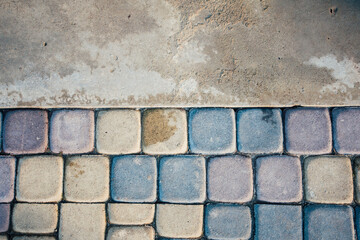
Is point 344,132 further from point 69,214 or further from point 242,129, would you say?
point 69,214

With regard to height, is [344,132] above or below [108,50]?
below

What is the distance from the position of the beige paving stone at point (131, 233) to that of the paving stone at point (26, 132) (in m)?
0.79

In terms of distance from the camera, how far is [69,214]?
179 centimetres

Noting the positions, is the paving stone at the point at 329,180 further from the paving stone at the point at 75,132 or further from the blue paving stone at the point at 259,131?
the paving stone at the point at 75,132

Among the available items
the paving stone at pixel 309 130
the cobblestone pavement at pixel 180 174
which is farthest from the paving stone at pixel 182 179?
the paving stone at pixel 309 130

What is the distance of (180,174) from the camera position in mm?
1778

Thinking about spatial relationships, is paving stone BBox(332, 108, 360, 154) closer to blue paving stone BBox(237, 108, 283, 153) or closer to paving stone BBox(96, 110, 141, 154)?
blue paving stone BBox(237, 108, 283, 153)

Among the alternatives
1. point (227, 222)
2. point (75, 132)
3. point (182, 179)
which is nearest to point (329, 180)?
point (227, 222)

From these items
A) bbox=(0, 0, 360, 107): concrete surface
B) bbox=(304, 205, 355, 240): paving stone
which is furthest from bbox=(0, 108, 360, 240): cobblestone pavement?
bbox=(0, 0, 360, 107): concrete surface

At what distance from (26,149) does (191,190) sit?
123cm

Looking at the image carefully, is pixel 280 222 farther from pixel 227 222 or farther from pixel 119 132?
pixel 119 132

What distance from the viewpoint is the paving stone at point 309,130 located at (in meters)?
1.75

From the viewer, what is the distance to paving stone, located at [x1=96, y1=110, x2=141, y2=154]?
5.86 ft

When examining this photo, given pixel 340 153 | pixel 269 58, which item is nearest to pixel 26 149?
pixel 269 58
